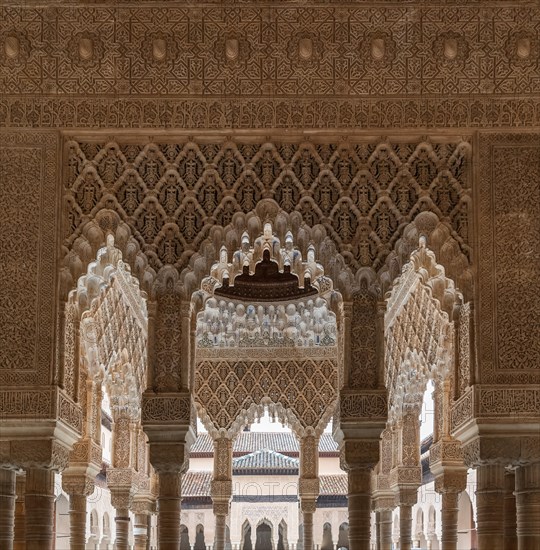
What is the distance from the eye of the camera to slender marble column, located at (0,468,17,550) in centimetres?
901

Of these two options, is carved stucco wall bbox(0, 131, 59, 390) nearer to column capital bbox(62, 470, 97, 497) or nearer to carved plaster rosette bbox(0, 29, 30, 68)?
carved plaster rosette bbox(0, 29, 30, 68)

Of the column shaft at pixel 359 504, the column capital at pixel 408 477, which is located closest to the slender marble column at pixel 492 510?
the column shaft at pixel 359 504

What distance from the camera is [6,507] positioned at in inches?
360

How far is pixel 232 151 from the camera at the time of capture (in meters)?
9.52

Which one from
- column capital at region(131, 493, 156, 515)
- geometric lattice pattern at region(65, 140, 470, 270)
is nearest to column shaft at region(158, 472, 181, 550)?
geometric lattice pattern at region(65, 140, 470, 270)

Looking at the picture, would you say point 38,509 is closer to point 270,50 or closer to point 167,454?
point 167,454

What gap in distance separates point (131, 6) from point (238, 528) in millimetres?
29485

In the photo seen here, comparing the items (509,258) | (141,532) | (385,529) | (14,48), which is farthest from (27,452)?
(385,529)

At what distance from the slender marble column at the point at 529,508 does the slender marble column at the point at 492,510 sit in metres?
0.16

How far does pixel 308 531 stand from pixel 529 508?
894 cm

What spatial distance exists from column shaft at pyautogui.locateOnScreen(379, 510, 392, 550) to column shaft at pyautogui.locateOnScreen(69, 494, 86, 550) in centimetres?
580

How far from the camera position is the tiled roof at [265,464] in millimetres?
37031

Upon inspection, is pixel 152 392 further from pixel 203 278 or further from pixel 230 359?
pixel 230 359

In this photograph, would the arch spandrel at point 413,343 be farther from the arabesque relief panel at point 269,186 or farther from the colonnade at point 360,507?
the colonnade at point 360,507
